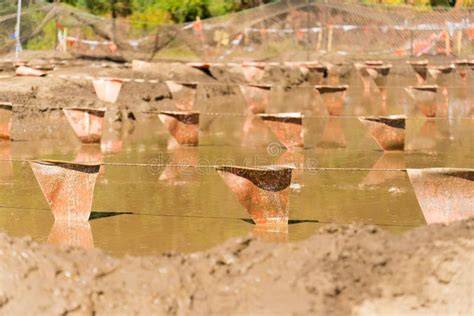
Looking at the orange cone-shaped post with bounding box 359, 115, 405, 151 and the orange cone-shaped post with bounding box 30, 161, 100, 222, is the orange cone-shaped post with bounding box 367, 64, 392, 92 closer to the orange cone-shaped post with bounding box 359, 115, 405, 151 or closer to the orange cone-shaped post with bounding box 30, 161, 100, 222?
the orange cone-shaped post with bounding box 359, 115, 405, 151

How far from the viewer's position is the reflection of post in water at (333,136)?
42.8 feet

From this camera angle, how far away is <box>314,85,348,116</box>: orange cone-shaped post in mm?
16391

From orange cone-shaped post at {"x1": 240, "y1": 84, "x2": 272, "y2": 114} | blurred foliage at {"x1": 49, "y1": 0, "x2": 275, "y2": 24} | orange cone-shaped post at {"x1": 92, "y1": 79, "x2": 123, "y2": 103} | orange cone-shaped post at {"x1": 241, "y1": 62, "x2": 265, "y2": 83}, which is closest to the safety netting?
blurred foliage at {"x1": 49, "y1": 0, "x2": 275, "y2": 24}

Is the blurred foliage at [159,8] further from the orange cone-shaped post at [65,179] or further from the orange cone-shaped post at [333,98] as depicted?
the orange cone-shaped post at [65,179]

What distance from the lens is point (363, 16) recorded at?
28266mm

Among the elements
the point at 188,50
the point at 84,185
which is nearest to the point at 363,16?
the point at 188,50

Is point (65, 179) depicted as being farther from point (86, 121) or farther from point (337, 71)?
point (337, 71)

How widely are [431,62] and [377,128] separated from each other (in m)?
14.4

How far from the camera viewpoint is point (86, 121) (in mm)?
12594

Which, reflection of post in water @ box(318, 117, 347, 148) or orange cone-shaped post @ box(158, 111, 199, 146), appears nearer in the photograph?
orange cone-shaped post @ box(158, 111, 199, 146)

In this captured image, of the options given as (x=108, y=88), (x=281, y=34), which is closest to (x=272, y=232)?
(x=108, y=88)

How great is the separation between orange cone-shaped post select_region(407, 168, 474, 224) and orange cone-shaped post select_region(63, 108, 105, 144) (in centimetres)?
626

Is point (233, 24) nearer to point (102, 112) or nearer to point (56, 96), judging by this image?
point (56, 96)

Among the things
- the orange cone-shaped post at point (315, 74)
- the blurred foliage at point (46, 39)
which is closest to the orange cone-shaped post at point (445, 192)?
the orange cone-shaped post at point (315, 74)
